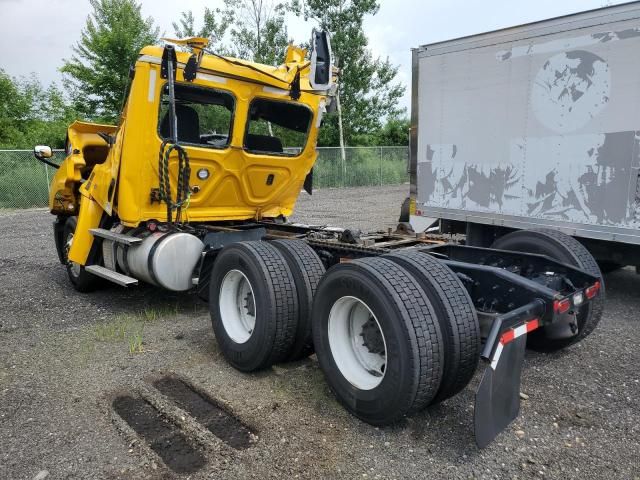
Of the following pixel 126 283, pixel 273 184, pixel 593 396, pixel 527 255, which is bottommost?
pixel 593 396

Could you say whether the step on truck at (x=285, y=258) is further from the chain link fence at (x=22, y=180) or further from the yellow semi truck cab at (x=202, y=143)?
the chain link fence at (x=22, y=180)

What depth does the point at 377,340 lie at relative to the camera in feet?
10.1

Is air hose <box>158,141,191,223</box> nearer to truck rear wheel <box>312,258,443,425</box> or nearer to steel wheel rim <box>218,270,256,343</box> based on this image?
steel wheel rim <box>218,270,256,343</box>

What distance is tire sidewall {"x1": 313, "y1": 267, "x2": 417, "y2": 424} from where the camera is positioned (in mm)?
2668

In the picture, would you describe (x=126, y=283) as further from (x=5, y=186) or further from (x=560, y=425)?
(x=5, y=186)

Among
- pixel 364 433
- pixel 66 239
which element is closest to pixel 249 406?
pixel 364 433

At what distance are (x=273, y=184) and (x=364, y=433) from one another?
3.79 m

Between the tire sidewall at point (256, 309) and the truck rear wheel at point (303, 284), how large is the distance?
23 cm

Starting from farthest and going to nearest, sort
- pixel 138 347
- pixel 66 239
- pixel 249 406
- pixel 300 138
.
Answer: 1. pixel 66 239
2. pixel 300 138
3. pixel 138 347
4. pixel 249 406

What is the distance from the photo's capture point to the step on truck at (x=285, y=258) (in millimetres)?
2742

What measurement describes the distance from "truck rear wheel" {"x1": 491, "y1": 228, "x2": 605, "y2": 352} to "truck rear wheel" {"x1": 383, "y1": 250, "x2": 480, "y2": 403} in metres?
1.20

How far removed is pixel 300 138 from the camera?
609cm

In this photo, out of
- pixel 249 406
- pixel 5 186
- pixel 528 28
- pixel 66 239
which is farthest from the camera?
pixel 5 186

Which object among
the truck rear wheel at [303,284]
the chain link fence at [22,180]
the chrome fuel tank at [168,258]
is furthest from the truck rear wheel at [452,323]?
the chain link fence at [22,180]
